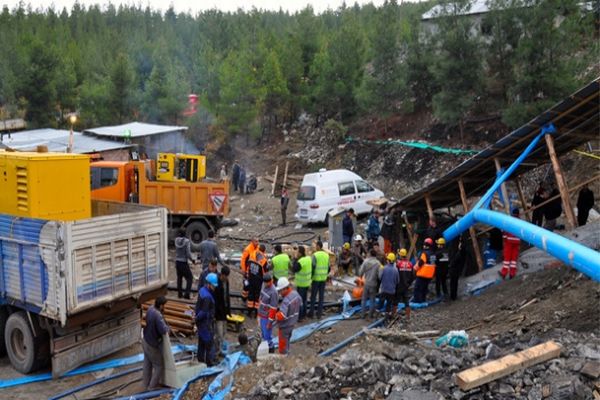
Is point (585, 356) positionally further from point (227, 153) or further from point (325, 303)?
point (227, 153)

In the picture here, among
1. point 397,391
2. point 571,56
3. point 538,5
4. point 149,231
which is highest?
point 538,5

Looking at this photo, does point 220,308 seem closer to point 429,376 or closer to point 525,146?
point 429,376

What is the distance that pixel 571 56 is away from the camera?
20.7 metres

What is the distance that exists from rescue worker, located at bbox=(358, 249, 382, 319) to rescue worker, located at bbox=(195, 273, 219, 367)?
11.8 ft

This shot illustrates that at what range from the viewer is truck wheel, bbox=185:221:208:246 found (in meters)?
16.7

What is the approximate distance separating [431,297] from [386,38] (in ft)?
58.5

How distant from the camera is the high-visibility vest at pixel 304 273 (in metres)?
11.2

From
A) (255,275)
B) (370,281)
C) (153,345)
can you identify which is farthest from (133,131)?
(153,345)

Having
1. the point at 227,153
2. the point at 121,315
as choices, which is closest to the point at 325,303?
the point at 121,315

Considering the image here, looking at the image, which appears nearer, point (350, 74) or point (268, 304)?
point (268, 304)

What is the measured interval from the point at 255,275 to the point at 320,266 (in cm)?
130

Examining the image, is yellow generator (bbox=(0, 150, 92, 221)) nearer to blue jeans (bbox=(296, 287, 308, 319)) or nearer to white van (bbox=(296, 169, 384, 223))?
blue jeans (bbox=(296, 287, 308, 319))

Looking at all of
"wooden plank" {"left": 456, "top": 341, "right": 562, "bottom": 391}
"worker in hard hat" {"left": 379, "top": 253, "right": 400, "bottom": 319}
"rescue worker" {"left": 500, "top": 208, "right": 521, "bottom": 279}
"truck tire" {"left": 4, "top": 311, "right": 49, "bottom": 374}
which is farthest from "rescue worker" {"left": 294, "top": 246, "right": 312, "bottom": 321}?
"wooden plank" {"left": 456, "top": 341, "right": 562, "bottom": 391}

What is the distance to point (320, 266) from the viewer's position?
1146cm
